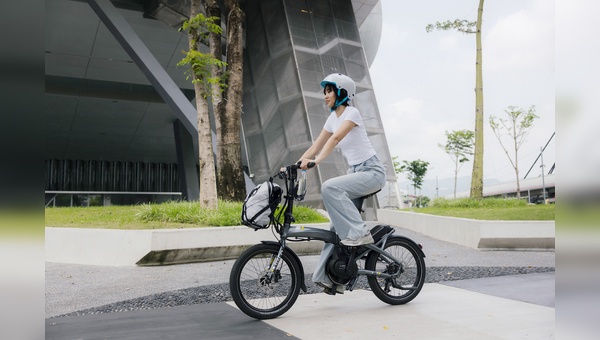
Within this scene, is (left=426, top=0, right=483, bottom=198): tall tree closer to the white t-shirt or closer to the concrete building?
the concrete building

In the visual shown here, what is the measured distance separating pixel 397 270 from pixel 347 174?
107cm

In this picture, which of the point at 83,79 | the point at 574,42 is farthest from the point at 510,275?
the point at 83,79

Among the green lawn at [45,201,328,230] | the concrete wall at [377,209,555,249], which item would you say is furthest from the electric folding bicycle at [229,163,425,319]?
the concrete wall at [377,209,555,249]

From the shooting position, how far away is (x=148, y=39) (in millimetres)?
23000

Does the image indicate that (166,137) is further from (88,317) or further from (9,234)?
(9,234)

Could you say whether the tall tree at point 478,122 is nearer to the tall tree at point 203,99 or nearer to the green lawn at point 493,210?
the green lawn at point 493,210

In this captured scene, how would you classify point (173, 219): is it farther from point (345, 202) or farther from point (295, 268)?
point (345, 202)

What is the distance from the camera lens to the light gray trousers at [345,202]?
453 cm

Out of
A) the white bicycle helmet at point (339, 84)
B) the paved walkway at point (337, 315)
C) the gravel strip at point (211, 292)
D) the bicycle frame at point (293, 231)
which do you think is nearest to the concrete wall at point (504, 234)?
the gravel strip at point (211, 292)

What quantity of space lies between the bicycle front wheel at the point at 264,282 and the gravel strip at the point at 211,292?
3.53 ft

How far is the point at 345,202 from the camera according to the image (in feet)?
14.9

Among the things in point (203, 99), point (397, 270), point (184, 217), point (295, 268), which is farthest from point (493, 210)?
point (295, 268)

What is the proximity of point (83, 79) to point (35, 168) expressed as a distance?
25429mm

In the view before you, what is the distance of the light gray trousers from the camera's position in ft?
14.9
